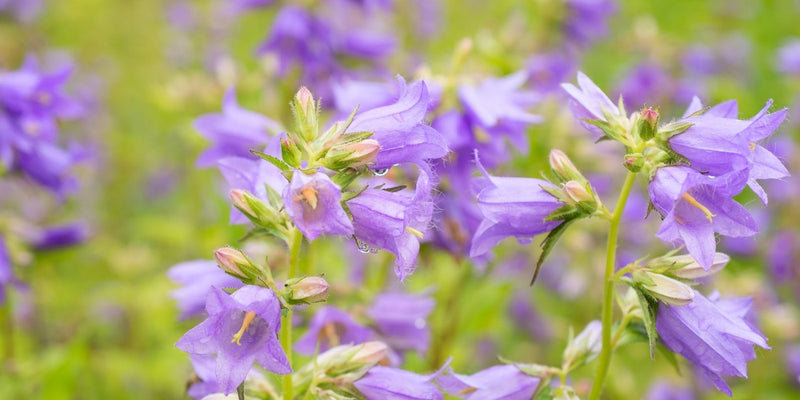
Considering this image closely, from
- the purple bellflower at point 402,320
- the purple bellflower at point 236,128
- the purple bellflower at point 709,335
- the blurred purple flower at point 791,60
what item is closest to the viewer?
the purple bellflower at point 709,335

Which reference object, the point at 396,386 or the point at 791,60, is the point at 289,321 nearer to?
the point at 396,386

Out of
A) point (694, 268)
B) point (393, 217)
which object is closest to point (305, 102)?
point (393, 217)

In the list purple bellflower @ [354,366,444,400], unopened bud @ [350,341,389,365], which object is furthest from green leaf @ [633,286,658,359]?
unopened bud @ [350,341,389,365]

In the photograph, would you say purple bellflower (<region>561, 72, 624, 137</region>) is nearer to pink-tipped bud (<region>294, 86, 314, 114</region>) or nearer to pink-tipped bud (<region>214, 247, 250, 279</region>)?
pink-tipped bud (<region>294, 86, 314, 114</region>)

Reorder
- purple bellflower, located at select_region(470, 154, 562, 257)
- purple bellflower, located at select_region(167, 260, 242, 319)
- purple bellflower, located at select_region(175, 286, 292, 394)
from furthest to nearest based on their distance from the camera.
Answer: purple bellflower, located at select_region(167, 260, 242, 319) → purple bellflower, located at select_region(470, 154, 562, 257) → purple bellflower, located at select_region(175, 286, 292, 394)

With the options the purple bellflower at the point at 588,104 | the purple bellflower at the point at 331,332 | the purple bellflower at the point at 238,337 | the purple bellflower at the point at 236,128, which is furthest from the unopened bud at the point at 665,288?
the purple bellflower at the point at 236,128

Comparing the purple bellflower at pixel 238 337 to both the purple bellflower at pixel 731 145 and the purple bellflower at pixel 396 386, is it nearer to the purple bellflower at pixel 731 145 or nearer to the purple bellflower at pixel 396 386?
the purple bellflower at pixel 396 386
